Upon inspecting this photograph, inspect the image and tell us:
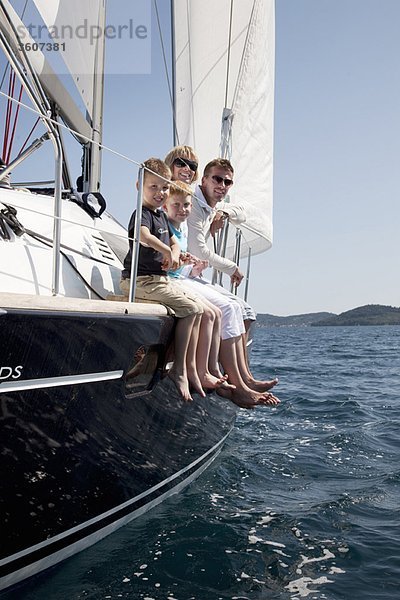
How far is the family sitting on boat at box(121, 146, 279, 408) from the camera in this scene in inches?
132

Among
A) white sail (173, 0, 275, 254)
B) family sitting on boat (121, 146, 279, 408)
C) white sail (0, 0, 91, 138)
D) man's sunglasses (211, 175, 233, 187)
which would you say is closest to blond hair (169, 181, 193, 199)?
family sitting on boat (121, 146, 279, 408)

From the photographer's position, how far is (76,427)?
2646 mm

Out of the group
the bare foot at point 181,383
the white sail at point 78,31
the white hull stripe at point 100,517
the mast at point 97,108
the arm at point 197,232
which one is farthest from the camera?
the mast at point 97,108

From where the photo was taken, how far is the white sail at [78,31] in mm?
4445

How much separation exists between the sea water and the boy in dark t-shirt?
2.77 ft

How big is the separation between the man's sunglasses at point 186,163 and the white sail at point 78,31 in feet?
4.80

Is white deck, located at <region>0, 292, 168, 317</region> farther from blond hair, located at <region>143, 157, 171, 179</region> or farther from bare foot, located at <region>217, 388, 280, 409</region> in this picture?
bare foot, located at <region>217, 388, 280, 409</region>

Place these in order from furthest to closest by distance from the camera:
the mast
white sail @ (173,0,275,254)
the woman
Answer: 1. white sail @ (173,0,275,254)
2. the mast
3. the woman

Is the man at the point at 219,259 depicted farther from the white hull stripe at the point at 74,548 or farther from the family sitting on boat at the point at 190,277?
the white hull stripe at the point at 74,548

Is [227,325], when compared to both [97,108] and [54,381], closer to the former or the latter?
[54,381]

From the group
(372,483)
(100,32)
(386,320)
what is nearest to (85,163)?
(100,32)

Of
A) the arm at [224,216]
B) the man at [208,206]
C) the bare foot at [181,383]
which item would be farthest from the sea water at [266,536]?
the arm at [224,216]

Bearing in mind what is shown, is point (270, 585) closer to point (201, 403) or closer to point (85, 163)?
point (201, 403)

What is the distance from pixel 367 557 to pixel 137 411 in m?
1.47
